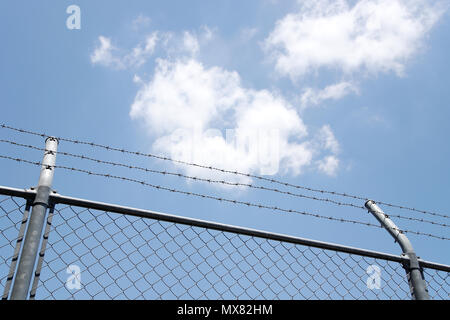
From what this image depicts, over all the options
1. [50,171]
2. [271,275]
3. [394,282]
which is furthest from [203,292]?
[394,282]

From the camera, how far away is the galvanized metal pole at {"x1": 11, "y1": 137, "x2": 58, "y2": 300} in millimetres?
1859

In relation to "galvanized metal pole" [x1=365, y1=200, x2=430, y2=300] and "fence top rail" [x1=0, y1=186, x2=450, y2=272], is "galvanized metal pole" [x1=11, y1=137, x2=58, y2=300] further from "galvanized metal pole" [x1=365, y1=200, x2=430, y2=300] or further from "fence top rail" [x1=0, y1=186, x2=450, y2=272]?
"galvanized metal pole" [x1=365, y1=200, x2=430, y2=300]

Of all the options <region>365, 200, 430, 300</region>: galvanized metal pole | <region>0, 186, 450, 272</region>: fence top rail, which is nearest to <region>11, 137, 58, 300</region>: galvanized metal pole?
<region>0, 186, 450, 272</region>: fence top rail

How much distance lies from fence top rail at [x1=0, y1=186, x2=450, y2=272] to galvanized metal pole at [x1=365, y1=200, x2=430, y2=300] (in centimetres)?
6

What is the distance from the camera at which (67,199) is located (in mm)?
2250

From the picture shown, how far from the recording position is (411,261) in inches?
111

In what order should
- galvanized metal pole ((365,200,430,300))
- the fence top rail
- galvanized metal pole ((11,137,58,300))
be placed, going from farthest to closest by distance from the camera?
galvanized metal pole ((365,200,430,300)), the fence top rail, galvanized metal pole ((11,137,58,300))

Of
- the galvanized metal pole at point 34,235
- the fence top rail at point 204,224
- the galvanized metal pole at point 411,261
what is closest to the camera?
the galvanized metal pole at point 34,235

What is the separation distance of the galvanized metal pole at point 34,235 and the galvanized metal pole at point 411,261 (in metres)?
2.37

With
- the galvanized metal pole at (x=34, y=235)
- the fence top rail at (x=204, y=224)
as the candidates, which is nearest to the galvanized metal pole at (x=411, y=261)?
the fence top rail at (x=204, y=224)

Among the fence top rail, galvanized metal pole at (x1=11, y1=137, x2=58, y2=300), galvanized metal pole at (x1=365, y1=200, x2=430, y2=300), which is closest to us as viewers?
galvanized metal pole at (x1=11, y1=137, x2=58, y2=300)

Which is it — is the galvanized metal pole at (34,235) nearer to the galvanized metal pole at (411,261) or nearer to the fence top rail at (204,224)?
the fence top rail at (204,224)

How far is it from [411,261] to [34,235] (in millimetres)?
2434

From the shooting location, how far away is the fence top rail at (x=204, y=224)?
2.22 meters
